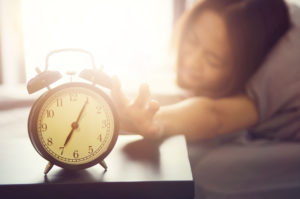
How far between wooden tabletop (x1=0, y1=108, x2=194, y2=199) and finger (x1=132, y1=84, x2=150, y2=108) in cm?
10

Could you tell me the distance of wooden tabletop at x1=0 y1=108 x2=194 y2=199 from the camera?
71 centimetres

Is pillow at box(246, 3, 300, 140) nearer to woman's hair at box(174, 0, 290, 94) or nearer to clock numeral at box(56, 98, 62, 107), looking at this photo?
woman's hair at box(174, 0, 290, 94)

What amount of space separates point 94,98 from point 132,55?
201 cm

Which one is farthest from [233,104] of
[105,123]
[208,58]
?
[105,123]

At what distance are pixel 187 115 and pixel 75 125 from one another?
0.45m

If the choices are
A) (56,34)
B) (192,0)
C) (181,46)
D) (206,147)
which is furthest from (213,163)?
(56,34)

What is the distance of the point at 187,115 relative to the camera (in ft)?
3.73

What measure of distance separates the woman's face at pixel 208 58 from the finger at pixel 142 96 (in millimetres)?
654

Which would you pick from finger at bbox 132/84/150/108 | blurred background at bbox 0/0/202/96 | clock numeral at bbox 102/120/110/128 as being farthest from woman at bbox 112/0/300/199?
blurred background at bbox 0/0/202/96

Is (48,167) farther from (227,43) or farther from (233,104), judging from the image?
(227,43)

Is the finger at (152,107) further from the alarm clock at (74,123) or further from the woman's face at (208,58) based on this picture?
the woman's face at (208,58)

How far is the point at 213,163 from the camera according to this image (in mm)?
1071

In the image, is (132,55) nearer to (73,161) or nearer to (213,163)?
(213,163)

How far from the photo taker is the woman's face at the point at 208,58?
4.83 ft
